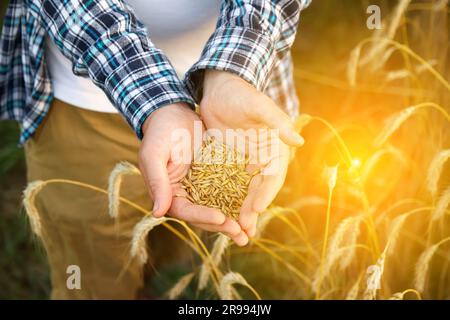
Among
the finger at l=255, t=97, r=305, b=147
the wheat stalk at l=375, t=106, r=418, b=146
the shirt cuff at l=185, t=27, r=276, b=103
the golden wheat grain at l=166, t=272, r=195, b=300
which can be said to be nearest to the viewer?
the finger at l=255, t=97, r=305, b=147

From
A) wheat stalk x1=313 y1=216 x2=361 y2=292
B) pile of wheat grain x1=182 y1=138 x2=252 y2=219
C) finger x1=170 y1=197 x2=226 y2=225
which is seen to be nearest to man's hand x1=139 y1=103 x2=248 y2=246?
finger x1=170 y1=197 x2=226 y2=225

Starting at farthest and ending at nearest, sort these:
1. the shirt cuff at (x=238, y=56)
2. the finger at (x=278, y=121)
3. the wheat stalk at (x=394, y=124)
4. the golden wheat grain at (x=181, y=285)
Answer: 1. the golden wheat grain at (x=181, y=285)
2. the wheat stalk at (x=394, y=124)
3. the shirt cuff at (x=238, y=56)
4. the finger at (x=278, y=121)

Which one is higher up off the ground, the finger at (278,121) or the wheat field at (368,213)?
the finger at (278,121)

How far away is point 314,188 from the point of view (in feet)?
5.89

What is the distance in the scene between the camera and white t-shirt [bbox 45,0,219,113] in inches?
46.7

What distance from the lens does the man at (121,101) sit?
3.34 feet

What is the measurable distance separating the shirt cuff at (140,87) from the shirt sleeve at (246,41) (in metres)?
0.08

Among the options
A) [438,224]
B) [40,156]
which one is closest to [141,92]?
[40,156]

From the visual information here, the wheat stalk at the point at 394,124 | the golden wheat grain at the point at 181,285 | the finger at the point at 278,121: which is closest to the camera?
the finger at the point at 278,121

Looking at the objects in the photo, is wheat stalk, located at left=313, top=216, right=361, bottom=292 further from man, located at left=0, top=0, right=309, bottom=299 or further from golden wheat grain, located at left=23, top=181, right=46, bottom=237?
golden wheat grain, located at left=23, top=181, right=46, bottom=237

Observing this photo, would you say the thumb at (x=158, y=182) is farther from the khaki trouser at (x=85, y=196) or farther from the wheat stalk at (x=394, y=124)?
the wheat stalk at (x=394, y=124)

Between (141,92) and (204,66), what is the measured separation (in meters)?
0.13

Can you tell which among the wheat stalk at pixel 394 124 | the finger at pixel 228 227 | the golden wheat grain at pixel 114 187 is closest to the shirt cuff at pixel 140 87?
the golden wheat grain at pixel 114 187

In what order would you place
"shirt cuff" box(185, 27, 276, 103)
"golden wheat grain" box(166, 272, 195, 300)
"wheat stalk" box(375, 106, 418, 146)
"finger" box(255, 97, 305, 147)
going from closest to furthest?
"finger" box(255, 97, 305, 147)
"shirt cuff" box(185, 27, 276, 103)
"wheat stalk" box(375, 106, 418, 146)
"golden wheat grain" box(166, 272, 195, 300)
